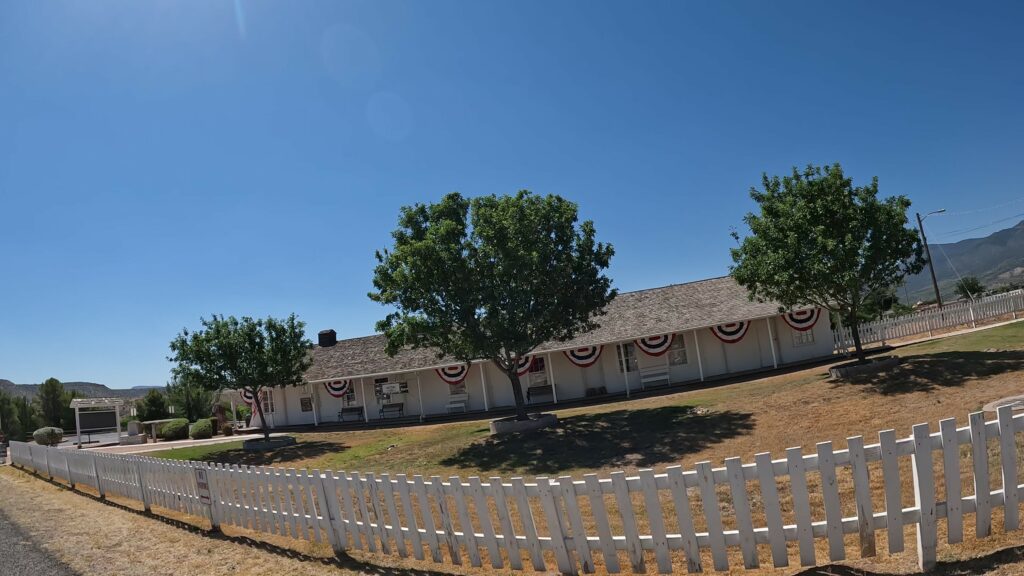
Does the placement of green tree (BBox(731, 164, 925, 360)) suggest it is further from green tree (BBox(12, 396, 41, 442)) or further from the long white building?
green tree (BBox(12, 396, 41, 442))

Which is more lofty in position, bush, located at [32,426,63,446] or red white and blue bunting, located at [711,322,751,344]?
red white and blue bunting, located at [711,322,751,344]

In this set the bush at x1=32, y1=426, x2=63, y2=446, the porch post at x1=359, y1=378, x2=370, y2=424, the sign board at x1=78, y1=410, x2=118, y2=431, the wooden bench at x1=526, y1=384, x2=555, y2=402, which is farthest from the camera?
the sign board at x1=78, y1=410, x2=118, y2=431

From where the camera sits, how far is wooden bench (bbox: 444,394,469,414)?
29.4 meters

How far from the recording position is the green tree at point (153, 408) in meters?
44.0

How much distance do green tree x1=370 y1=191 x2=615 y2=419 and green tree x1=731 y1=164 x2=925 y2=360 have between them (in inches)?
189

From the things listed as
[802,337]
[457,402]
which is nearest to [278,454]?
[457,402]

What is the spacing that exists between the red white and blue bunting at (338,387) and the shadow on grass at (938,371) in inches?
923

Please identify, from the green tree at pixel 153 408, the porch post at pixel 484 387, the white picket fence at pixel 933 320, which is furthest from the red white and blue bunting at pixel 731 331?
the green tree at pixel 153 408

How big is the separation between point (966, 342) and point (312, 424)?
1161 inches

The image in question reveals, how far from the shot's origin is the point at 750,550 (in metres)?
5.17

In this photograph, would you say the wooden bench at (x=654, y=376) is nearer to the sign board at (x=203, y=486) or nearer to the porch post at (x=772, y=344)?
the porch post at (x=772, y=344)

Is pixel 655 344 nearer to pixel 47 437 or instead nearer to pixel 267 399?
pixel 267 399

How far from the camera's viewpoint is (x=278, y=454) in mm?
22906

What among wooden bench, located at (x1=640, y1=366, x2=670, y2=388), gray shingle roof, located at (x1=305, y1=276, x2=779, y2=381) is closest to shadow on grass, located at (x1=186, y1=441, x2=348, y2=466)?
gray shingle roof, located at (x1=305, y1=276, x2=779, y2=381)
